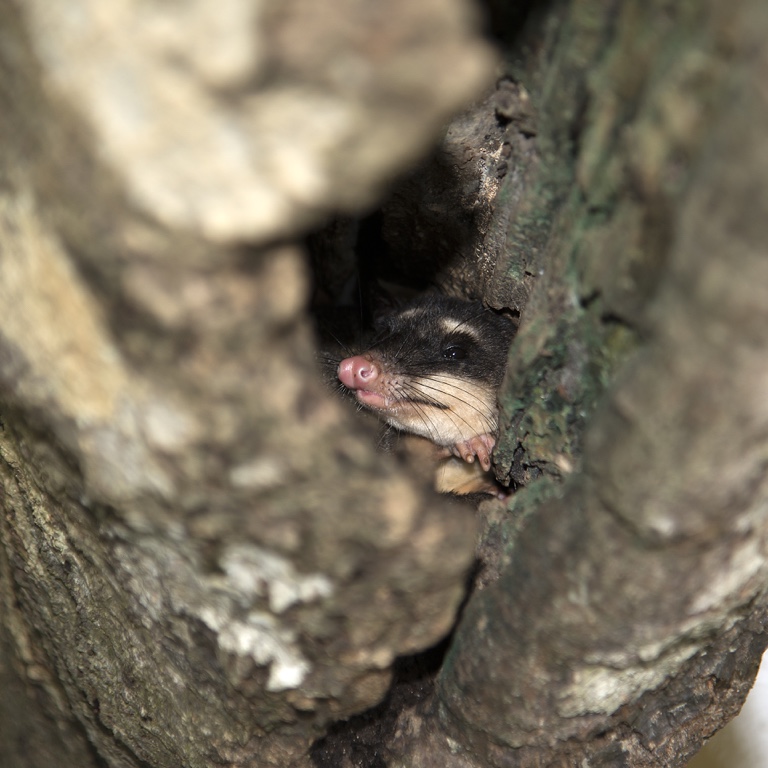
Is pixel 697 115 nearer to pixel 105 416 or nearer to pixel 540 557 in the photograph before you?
pixel 540 557

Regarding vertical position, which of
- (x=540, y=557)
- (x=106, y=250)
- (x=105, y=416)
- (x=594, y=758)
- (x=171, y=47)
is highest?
(x=171, y=47)

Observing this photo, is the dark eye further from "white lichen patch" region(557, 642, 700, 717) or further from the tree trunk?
"white lichen patch" region(557, 642, 700, 717)

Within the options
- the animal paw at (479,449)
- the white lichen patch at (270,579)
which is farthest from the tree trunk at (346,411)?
the animal paw at (479,449)

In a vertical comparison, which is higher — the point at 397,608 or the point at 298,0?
the point at 298,0

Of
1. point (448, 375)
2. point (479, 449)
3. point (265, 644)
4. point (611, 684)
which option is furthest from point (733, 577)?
point (448, 375)

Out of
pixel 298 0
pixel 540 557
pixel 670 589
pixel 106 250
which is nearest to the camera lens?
pixel 298 0

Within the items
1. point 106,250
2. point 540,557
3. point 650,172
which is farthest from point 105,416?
point 650,172

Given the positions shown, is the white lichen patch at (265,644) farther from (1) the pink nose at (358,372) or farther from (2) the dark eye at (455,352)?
(2) the dark eye at (455,352)

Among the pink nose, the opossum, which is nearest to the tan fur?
the opossum
